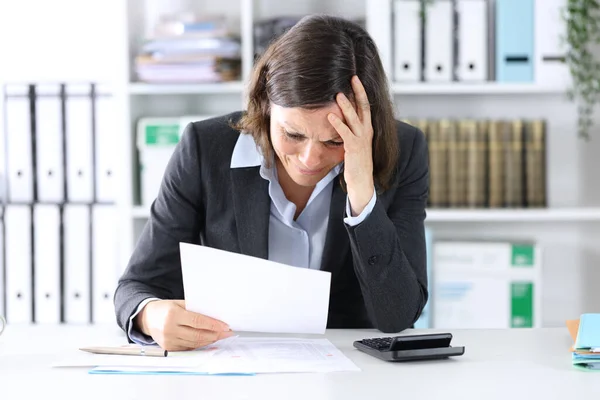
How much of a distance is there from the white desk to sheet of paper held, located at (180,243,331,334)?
103 millimetres

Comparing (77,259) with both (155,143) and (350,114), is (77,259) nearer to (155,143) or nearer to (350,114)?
(155,143)

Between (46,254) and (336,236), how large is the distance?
1.29m

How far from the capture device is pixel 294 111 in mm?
1329

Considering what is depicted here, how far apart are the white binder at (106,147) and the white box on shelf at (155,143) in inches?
3.4

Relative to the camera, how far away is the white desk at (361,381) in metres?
0.96

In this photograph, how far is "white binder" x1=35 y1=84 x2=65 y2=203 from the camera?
2455 mm

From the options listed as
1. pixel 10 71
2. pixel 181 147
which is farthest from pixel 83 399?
pixel 10 71

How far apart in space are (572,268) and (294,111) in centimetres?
176

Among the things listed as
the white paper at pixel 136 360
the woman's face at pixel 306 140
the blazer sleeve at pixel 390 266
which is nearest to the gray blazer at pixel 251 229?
the blazer sleeve at pixel 390 266

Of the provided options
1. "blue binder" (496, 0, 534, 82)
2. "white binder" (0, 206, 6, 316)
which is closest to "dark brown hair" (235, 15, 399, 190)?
"blue binder" (496, 0, 534, 82)

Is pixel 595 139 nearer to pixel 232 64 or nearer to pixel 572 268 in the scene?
pixel 572 268

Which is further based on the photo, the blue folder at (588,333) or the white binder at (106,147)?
the white binder at (106,147)

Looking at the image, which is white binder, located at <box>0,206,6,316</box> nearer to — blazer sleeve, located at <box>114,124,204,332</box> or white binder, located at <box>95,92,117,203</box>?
white binder, located at <box>95,92,117,203</box>

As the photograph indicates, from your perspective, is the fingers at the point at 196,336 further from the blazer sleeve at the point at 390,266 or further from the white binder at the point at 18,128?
the white binder at the point at 18,128
